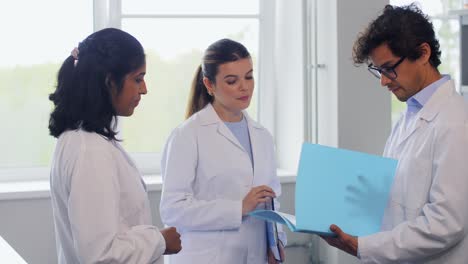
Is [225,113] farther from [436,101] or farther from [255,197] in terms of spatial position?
[436,101]

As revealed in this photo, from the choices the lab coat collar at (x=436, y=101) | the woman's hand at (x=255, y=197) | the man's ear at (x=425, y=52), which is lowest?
the woman's hand at (x=255, y=197)

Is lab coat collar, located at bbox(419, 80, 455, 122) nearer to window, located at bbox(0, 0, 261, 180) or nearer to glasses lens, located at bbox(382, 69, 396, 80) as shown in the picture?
glasses lens, located at bbox(382, 69, 396, 80)

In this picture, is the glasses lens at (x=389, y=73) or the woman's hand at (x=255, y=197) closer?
the glasses lens at (x=389, y=73)

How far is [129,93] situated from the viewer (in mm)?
1657

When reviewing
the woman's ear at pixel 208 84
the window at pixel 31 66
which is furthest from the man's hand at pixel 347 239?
the window at pixel 31 66

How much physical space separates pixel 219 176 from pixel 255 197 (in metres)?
0.15

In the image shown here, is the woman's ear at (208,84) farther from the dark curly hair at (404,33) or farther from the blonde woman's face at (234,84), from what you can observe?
the dark curly hair at (404,33)

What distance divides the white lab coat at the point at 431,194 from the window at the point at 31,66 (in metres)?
1.96

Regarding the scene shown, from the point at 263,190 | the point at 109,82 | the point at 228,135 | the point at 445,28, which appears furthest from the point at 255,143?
the point at 445,28

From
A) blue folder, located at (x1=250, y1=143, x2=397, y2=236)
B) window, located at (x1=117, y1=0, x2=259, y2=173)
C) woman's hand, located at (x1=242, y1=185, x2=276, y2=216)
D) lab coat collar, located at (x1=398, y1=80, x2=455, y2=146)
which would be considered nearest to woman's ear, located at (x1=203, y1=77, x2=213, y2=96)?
woman's hand, located at (x1=242, y1=185, x2=276, y2=216)

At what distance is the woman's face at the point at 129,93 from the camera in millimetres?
1642

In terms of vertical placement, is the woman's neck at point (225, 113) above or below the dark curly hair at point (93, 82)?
below

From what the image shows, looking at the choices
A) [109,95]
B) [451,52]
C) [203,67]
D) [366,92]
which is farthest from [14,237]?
[451,52]

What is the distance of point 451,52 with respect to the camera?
12.5 feet
